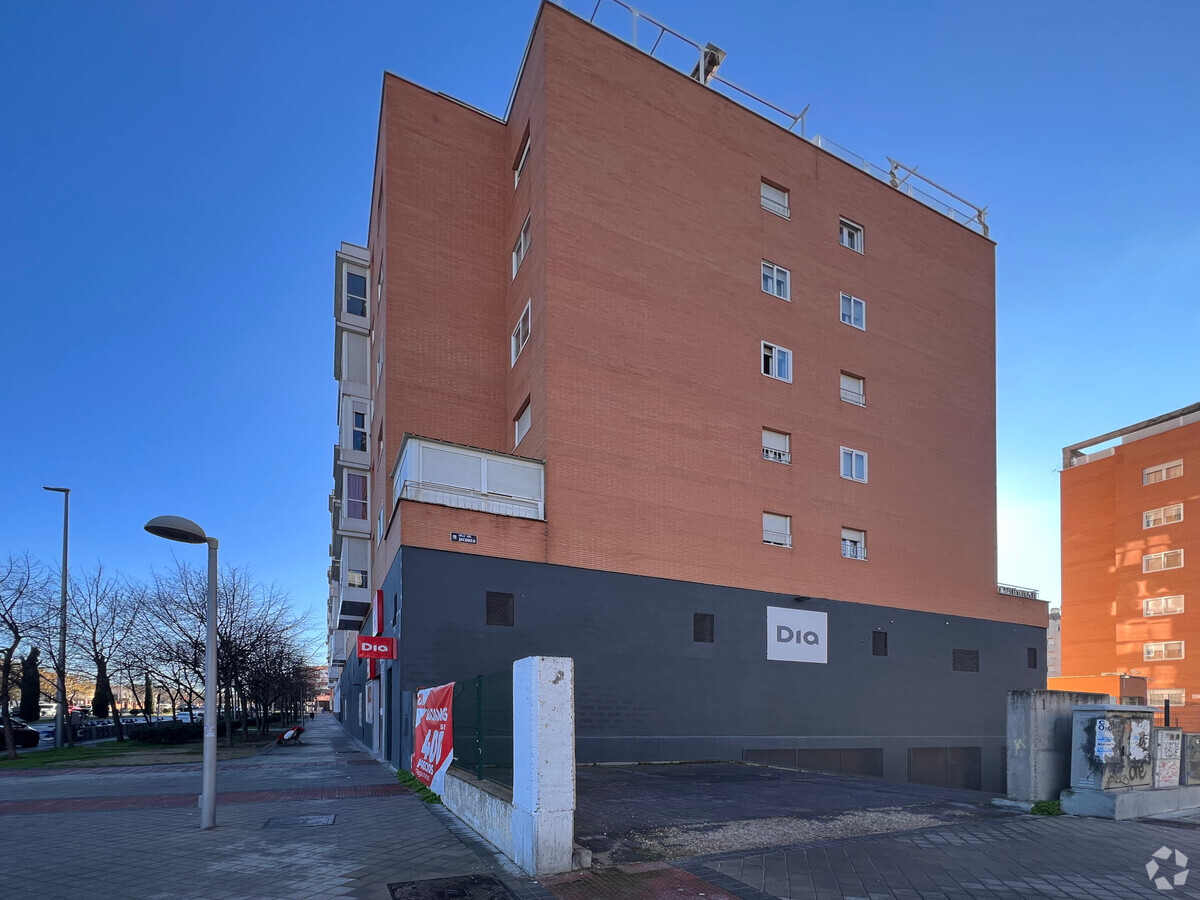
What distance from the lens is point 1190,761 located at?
12.1 meters

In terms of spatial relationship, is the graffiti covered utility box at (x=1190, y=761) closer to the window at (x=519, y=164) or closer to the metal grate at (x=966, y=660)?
the metal grate at (x=966, y=660)

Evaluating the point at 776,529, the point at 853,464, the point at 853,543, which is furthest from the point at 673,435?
the point at 853,543

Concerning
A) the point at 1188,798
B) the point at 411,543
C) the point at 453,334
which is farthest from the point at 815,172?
the point at 1188,798

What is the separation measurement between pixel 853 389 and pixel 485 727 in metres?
17.8

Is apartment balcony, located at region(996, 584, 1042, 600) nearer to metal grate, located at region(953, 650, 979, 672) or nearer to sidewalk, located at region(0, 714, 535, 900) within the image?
metal grate, located at region(953, 650, 979, 672)

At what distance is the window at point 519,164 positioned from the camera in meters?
21.5

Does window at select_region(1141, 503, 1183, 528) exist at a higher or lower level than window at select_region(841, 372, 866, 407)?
lower

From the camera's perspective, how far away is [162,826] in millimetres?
10461

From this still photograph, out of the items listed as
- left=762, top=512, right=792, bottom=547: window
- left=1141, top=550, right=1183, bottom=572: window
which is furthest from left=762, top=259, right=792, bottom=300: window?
left=1141, top=550, right=1183, bottom=572: window

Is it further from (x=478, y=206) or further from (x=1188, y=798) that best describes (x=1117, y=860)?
Result: (x=478, y=206)

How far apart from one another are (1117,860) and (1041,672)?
21.8m

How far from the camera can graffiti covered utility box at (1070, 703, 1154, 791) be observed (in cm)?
1067

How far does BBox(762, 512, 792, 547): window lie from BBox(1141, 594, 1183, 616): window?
3770 centimetres

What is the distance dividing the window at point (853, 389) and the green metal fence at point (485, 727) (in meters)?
16.5
